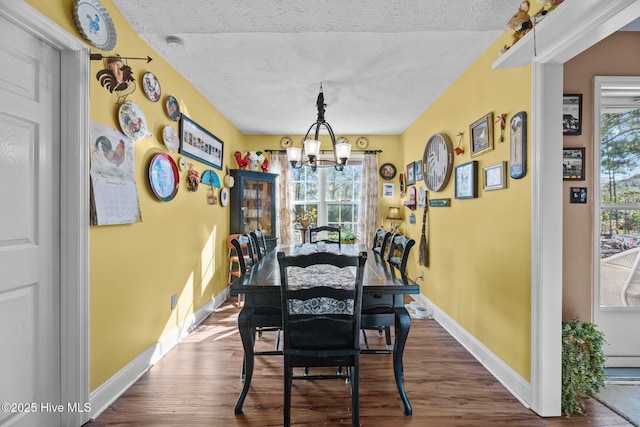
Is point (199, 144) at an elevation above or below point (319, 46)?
below

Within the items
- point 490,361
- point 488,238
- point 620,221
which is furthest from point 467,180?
point 490,361

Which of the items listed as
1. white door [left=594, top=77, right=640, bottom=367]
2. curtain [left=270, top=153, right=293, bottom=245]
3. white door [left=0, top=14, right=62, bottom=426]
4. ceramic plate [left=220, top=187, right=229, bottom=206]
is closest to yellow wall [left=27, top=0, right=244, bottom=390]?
white door [left=0, top=14, right=62, bottom=426]

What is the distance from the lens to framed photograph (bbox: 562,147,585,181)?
1874 mm

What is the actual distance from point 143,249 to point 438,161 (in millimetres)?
2904

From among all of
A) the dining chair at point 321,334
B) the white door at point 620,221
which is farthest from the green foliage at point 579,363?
the dining chair at point 321,334

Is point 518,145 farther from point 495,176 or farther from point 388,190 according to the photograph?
point 388,190

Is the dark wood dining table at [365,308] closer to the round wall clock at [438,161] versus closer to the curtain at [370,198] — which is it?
the round wall clock at [438,161]

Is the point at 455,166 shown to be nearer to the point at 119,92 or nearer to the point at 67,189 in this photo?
the point at 119,92

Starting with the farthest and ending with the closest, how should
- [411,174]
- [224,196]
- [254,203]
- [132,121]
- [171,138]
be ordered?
[254,203] → [411,174] → [224,196] → [171,138] → [132,121]

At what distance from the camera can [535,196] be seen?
1773 millimetres

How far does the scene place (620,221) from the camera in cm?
225

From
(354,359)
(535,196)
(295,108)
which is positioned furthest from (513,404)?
(295,108)

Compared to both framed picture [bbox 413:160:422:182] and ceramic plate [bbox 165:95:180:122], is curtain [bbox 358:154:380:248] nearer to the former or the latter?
framed picture [bbox 413:160:422:182]

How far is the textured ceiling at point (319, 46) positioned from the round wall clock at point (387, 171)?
4.12ft
